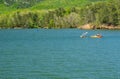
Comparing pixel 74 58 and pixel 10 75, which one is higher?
pixel 10 75

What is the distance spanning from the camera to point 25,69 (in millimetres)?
66250

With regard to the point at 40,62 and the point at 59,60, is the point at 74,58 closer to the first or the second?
the point at 59,60

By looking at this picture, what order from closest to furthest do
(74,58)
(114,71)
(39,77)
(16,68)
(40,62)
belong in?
(39,77)
(114,71)
(16,68)
(40,62)
(74,58)

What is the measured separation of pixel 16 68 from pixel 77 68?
11182 millimetres

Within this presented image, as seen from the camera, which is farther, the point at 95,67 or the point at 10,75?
the point at 95,67

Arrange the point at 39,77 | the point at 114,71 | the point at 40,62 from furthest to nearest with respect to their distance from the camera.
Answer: the point at 40,62, the point at 114,71, the point at 39,77

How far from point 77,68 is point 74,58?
14.6 meters

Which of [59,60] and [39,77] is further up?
[39,77]

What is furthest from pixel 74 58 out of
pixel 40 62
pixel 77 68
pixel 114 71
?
pixel 114 71

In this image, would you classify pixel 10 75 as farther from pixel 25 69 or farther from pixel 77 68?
pixel 77 68

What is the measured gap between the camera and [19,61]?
7769 cm

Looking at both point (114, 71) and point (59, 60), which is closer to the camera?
point (114, 71)

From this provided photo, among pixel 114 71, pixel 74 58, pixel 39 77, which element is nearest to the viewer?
pixel 39 77

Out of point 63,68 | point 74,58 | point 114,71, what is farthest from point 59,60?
point 114,71
